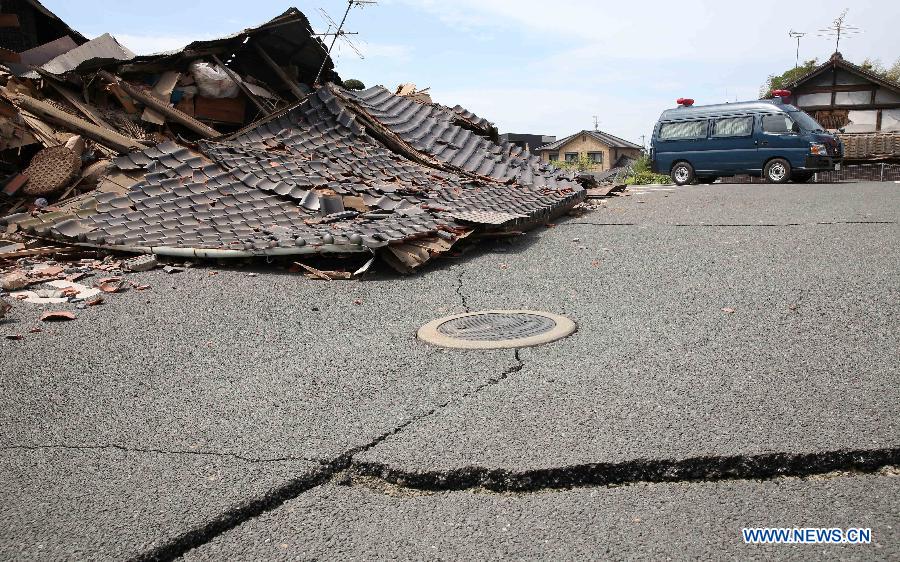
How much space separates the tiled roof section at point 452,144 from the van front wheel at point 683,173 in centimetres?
731

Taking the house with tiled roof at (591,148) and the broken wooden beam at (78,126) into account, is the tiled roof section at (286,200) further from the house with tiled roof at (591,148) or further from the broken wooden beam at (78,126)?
the house with tiled roof at (591,148)

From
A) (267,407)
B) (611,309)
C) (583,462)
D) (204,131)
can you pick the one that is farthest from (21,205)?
(583,462)

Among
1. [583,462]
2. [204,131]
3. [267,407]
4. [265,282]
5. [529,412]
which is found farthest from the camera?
[204,131]

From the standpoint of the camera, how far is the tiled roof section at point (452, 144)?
41.1 feet

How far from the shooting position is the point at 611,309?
221 inches

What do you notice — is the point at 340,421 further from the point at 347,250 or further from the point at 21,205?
the point at 21,205

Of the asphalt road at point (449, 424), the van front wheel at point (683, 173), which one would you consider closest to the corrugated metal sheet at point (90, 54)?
the asphalt road at point (449, 424)

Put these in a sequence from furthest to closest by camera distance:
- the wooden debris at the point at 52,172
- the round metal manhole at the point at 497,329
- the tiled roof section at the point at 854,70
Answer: the tiled roof section at the point at 854,70
the wooden debris at the point at 52,172
the round metal manhole at the point at 497,329

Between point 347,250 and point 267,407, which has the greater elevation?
point 347,250

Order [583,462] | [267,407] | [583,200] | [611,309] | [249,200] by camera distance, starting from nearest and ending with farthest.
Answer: [583,462] → [267,407] → [611,309] → [249,200] → [583,200]

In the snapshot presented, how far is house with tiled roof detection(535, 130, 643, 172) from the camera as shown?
51.8 metres

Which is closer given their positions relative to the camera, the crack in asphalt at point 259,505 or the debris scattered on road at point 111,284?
the crack in asphalt at point 259,505

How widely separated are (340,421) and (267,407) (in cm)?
49

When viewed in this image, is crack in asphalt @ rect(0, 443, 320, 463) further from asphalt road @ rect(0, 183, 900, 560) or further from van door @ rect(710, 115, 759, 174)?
van door @ rect(710, 115, 759, 174)
